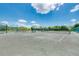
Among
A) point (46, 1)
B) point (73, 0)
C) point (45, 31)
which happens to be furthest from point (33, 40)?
point (73, 0)

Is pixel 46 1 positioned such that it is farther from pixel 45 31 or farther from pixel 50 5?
pixel 45 31

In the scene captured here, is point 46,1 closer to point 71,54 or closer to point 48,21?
point 48,21

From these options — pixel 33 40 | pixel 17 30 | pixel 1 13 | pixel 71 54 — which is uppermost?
pixel 1 13

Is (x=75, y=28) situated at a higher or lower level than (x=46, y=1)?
lower

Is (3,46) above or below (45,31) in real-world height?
below

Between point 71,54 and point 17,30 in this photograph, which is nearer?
point 71,54

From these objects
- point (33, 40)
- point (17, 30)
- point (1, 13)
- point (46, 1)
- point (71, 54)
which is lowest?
point (71, 54)

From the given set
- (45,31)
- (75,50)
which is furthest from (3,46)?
(75,50)
